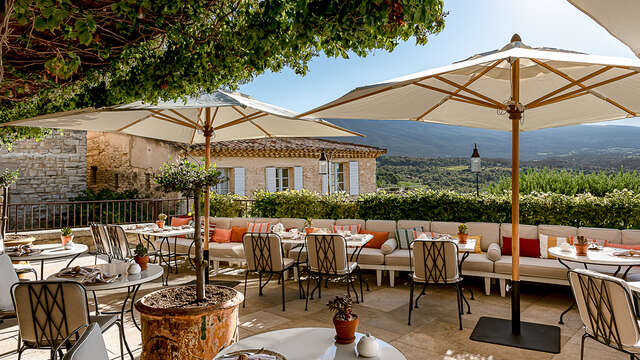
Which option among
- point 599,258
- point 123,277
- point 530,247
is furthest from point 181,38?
point 530,247

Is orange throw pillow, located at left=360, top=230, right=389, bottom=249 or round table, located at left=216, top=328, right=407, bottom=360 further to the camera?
orange throw pillow, located at left=360, top=230, right=389, bottom=249

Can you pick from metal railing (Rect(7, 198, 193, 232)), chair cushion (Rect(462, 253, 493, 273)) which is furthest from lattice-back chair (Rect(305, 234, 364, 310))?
metal railing (Rect(7, 198, 193, 232))

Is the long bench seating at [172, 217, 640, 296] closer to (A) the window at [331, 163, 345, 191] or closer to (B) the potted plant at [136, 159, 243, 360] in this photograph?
(B) the potted plant at [136, 159, 243, 360]

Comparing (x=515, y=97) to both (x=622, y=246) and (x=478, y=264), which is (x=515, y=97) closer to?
→ (x=478, y=264)

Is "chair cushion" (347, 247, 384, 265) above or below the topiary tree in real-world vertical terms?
below

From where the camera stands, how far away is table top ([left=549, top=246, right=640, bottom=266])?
3979mm

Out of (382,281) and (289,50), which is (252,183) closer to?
(382,281)

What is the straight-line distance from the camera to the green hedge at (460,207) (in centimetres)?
554

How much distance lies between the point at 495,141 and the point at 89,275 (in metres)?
55.1

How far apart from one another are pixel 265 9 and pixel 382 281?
4600 millimetres

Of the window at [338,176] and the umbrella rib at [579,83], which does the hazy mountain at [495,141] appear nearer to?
the window at [338,176]

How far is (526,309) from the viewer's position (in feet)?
15.6

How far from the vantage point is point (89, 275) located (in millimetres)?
3291

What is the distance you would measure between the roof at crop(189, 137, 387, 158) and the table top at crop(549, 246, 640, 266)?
10337mm
